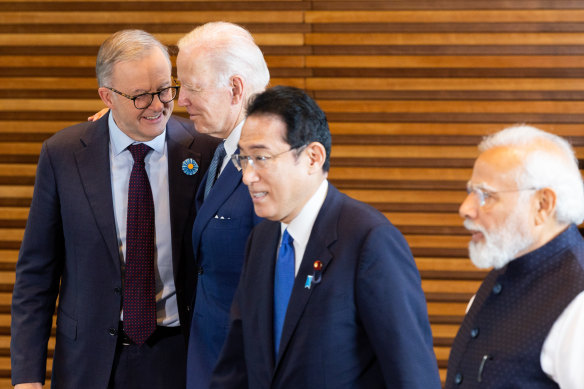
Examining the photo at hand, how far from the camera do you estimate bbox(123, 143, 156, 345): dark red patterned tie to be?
275cm

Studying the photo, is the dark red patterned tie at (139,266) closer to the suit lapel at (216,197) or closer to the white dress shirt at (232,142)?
the suit lapel at (216,197)

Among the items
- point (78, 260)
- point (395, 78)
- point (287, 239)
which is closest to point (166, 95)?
point (78, 260)

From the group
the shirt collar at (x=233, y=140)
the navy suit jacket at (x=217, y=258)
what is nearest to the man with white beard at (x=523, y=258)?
the navy suit jacket at (x=217, y=258)

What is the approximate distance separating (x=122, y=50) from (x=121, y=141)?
0.33 meters

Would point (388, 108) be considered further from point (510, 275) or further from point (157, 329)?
A: point (510, 275)

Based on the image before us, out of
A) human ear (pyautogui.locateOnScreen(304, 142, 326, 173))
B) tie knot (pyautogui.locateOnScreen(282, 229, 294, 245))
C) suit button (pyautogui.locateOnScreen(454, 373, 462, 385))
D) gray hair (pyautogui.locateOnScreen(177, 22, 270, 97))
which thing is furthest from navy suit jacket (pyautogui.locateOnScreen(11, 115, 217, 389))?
suit button (pyautogui.locateOnScreen(454, 373, 462, 385))

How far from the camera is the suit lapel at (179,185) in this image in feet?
9.21

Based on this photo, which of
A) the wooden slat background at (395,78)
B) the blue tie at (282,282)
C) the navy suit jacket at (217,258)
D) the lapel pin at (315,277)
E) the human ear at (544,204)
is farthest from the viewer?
the wooden slat background at (395,78)

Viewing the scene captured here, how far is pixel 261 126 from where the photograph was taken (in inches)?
83.7

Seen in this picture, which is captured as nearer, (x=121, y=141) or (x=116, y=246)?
(x=116, y=246)

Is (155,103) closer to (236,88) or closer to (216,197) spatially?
(236,88)

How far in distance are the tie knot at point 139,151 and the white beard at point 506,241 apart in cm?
134

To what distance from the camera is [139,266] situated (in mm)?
2768

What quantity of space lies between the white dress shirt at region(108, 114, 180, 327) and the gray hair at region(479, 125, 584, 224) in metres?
1.36
